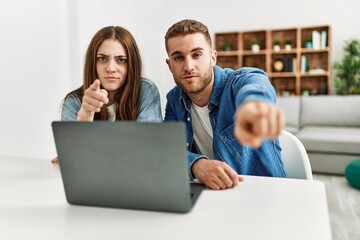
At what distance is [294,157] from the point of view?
49.0 inches

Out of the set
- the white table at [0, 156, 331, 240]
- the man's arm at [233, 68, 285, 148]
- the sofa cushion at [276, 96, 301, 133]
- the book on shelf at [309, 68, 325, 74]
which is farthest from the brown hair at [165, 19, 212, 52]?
the book on shelf at [309, 68, 325, 74]

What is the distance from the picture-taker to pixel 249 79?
1229 millimetres

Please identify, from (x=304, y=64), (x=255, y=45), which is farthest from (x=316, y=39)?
(x=255, y=45)

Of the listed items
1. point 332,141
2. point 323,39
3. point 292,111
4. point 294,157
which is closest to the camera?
point 294,157

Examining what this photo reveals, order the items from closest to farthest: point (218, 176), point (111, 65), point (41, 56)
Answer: point (218, 176) → point (111, 65) → point (41, 56)

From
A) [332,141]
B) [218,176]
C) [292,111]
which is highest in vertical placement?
[218,176]

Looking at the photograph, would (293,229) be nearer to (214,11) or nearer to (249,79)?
(249,79)

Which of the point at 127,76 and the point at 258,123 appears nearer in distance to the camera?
the point at 258,123

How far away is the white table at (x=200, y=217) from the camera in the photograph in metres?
0.62

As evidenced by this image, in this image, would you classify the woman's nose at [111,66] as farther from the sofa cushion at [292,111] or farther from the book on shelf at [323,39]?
the book on shelf at [323,39]

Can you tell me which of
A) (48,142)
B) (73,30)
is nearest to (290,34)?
(73,30)

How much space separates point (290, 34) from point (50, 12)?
3679 mm

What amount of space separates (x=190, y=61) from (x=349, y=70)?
3889mm

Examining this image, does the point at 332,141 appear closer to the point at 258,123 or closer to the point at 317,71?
the point at 317,71
